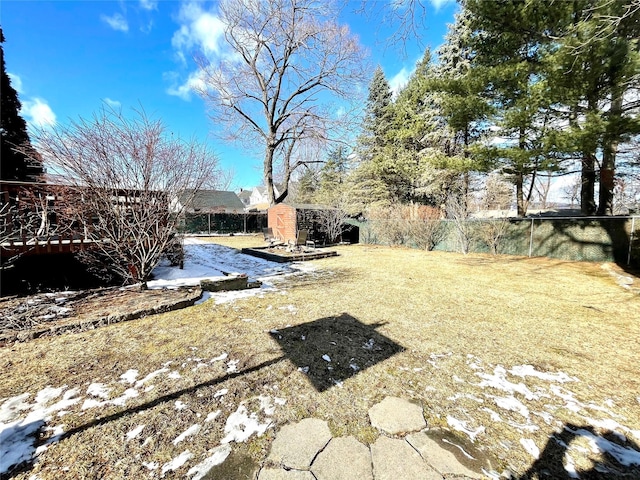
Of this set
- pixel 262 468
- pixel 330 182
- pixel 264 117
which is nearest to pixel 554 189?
pixel 330 182

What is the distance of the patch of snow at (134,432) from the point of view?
1.72 meters

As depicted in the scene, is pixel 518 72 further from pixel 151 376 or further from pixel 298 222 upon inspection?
pixel 151 376

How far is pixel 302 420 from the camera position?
1902 millimetres

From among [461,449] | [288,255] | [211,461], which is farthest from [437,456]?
[288,255]

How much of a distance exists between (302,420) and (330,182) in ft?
90.3

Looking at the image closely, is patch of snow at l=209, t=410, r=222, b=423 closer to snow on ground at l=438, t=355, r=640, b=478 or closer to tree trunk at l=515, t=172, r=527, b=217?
snow on ground at l=438, t=355, r=640, b=478

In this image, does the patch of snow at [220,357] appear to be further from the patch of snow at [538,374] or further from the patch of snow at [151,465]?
the patch of snow at [538,374]

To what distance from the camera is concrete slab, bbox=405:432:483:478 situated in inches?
59.4

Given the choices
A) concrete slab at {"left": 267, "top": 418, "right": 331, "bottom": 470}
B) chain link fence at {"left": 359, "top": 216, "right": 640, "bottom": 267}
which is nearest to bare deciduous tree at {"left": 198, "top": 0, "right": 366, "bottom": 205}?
chain link fence at {"left": 359, "top": 216, "right": 640, "bottom": 267}

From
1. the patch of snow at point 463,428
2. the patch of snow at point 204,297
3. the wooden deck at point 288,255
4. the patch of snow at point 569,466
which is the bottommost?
the patch of snow at point 569,466

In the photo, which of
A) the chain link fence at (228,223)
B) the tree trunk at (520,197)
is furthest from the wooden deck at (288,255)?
the chain link fence at (228,223)

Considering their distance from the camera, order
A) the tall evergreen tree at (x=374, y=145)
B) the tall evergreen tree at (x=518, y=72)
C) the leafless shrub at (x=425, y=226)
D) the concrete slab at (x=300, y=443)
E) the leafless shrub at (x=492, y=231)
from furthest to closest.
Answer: the tall evergreen tree at (x=374, y=145)
the leafless shrub at (x=425, y=226)
the leafless shrub at (x=492, y=231)
the tall evergreen tree at (x=518, y=72)
the concrete slab at (x=300, y=443)

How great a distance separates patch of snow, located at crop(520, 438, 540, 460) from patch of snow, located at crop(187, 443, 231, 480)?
1.90 metres

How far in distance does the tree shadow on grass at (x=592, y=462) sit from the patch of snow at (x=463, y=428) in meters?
0.30
